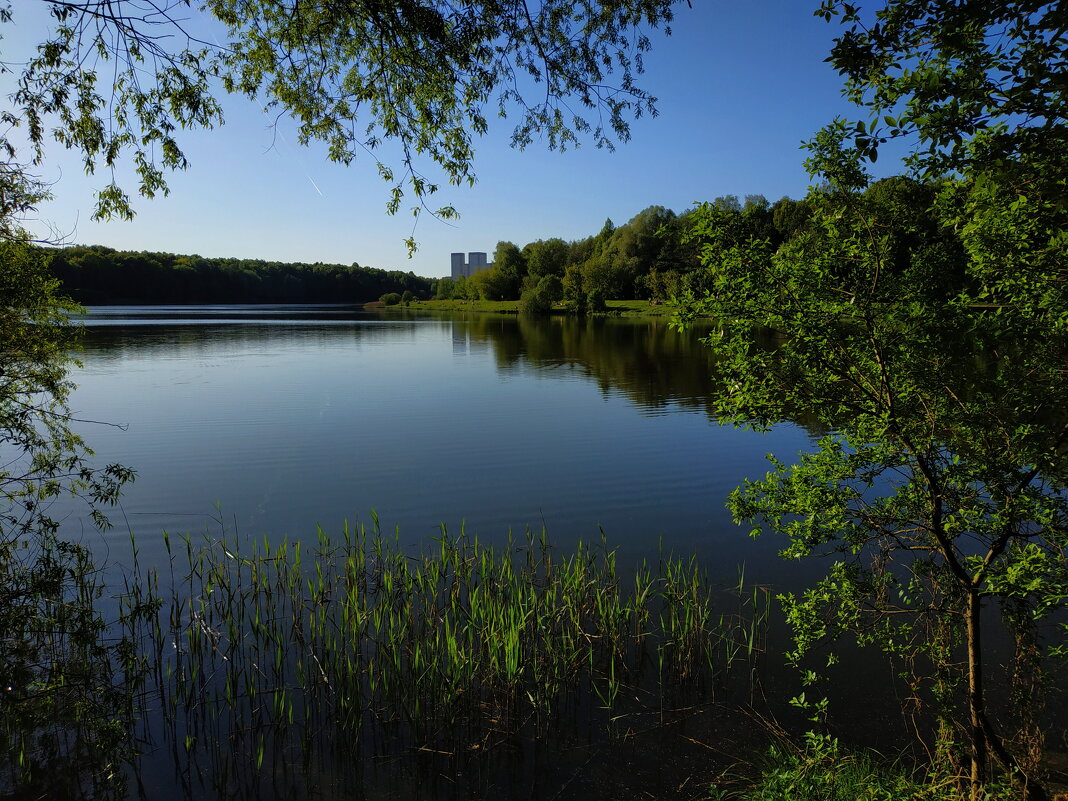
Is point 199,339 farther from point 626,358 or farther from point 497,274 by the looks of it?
point 497,274

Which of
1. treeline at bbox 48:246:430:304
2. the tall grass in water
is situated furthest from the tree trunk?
treeline at bbox 48:246:430:304

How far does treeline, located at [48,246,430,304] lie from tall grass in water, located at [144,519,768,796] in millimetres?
110878

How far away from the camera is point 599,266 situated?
366 feet

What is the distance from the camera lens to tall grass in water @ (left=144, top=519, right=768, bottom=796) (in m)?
6.38

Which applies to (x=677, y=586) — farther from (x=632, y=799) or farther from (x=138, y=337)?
(x=138, y=337)

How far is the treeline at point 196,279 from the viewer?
418ft

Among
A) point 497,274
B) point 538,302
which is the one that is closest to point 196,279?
point 497,274

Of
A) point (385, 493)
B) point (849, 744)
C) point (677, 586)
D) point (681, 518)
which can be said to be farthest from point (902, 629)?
point (385, 493)

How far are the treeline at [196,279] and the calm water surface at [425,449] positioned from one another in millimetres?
89097

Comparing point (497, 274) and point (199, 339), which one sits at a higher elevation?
point (497, 274)

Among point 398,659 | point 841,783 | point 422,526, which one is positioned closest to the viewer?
point 841,783

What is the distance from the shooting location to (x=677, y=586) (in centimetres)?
914

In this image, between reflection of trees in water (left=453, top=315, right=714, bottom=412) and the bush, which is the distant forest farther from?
reflection of trees in water (left=453, top=315, right=714, bottom=412)

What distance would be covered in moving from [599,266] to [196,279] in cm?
10874
